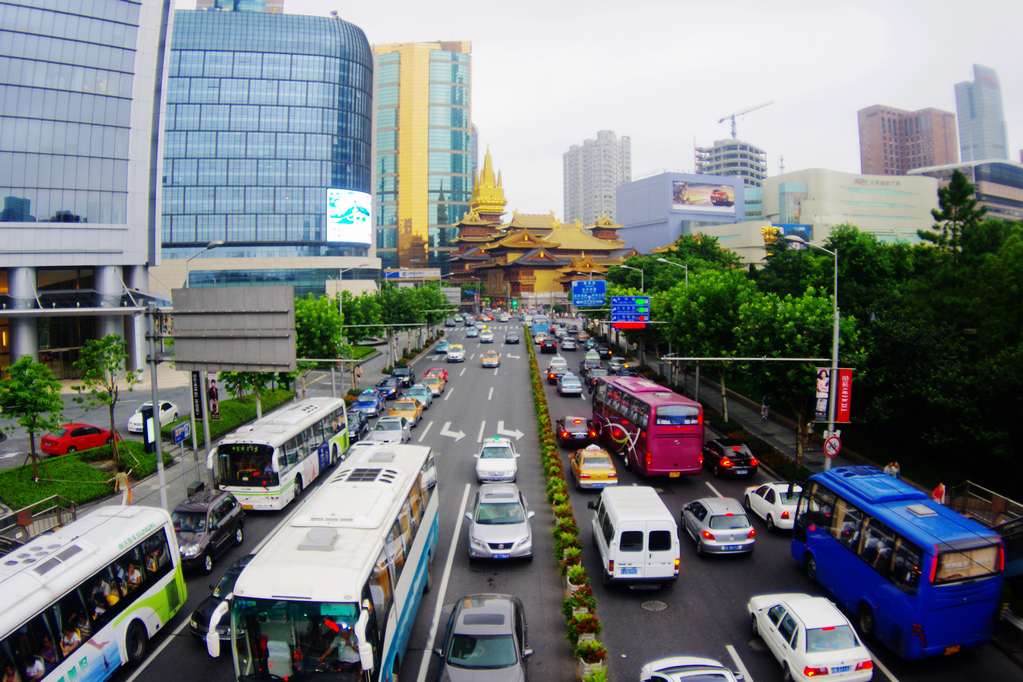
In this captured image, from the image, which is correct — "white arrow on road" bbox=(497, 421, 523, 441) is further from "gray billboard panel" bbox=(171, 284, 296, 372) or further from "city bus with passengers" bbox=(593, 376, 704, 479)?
"gray billboard panel" bbox=(171, 284, 296, 372)

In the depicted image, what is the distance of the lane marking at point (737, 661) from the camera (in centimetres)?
1171

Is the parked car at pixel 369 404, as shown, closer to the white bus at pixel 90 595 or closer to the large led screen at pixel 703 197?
the white bus at pixel 90 595

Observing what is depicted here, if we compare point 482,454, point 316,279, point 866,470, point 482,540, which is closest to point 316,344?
point 482,454

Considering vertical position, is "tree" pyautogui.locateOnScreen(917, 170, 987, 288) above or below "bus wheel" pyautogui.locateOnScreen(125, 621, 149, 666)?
above

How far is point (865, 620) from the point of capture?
13172 mm

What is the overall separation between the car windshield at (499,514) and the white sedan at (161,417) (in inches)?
805

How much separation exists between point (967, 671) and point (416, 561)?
11.0 metres

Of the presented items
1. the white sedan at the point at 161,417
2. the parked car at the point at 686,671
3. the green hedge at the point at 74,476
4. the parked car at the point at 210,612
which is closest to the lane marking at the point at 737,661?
the parked car at the point at 686,671

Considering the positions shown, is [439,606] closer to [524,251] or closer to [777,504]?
[777,504]

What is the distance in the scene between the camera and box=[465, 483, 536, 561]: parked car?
16.1 meters

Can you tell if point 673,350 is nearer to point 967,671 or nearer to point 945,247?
point 945,247

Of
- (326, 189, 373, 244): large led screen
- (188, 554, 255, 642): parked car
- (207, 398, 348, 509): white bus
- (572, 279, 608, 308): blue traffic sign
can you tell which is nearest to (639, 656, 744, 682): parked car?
(188, 554, 255, 642): parked car

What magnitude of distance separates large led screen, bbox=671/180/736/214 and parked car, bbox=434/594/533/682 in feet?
450

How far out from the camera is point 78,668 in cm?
1044
